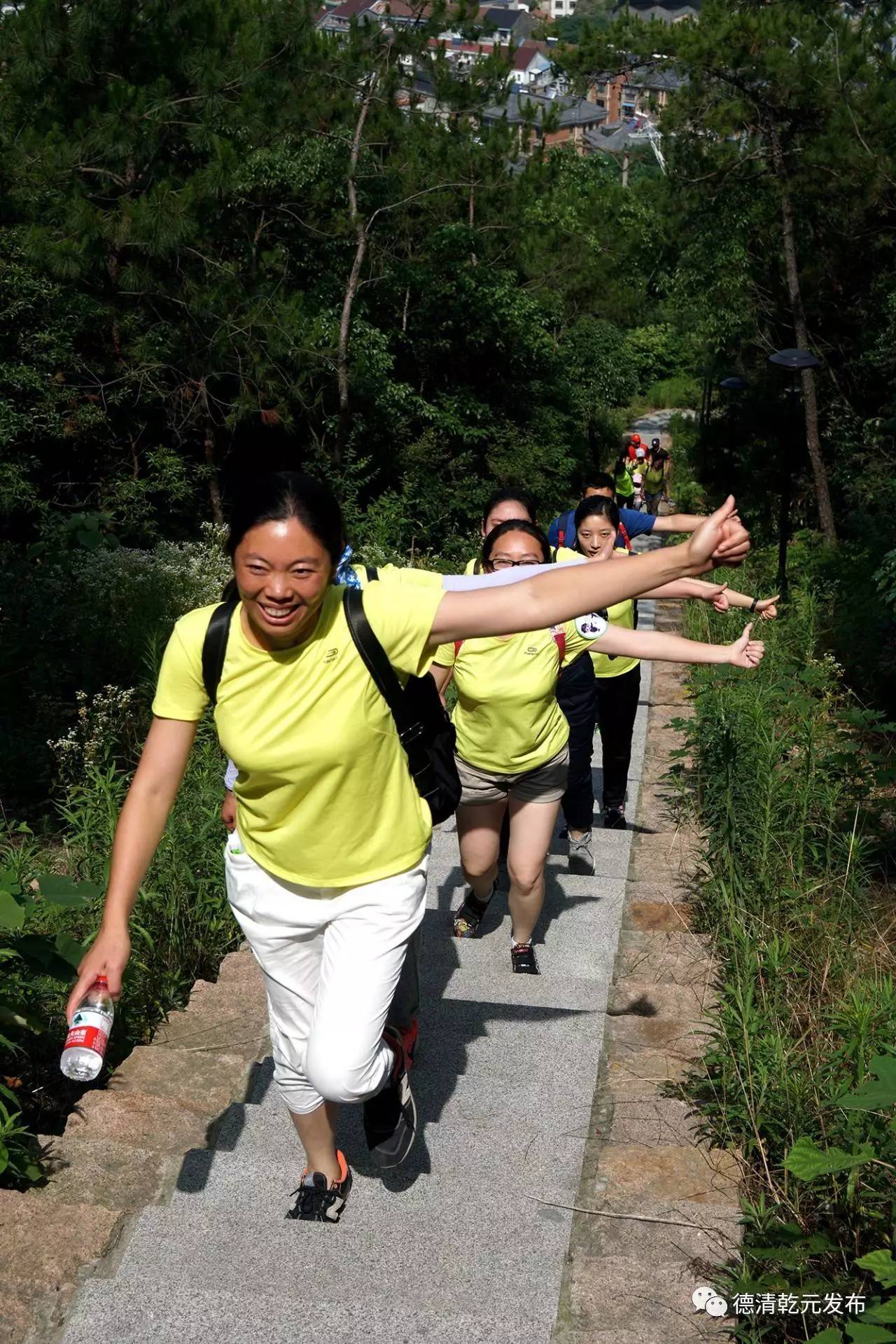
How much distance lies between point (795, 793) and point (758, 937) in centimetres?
140

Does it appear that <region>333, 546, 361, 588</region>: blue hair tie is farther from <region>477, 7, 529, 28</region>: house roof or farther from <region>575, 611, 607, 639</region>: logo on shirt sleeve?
<region>477, 7, 529, 28</region>: house roof

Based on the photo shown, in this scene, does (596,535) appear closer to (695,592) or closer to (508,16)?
(695,592)

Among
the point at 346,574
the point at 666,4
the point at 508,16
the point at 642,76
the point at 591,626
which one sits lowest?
the point at 591,626

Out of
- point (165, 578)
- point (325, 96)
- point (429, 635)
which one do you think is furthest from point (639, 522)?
point (325, 96)

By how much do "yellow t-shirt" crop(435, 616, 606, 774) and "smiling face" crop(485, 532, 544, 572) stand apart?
0.24 metres

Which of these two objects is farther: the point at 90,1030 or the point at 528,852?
the point at 528,852

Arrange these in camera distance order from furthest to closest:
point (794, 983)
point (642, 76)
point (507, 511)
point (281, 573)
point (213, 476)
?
1. point (213, 476)
2. point (642, 76)
3. point (507, 511)
4. point (794, 983)
5. point (281, 573)

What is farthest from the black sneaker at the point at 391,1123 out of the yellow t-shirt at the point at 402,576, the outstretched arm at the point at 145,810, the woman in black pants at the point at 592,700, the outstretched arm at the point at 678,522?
the outstretched arm at the point at 678,522

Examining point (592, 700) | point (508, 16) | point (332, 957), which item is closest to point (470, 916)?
point (592, 700)

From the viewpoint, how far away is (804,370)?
16.9 metres

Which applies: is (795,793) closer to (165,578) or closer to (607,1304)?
(607,1304)

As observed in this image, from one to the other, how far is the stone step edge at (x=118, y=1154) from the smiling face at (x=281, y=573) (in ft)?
4.19

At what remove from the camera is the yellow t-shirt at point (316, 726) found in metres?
2.73

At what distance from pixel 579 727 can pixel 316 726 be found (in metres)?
3.19
